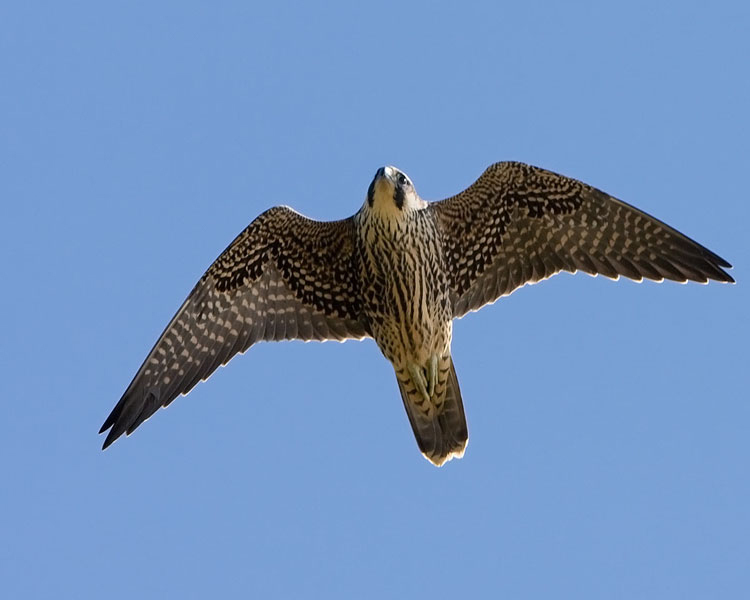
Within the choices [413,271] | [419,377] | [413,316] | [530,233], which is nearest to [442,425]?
[419,377]

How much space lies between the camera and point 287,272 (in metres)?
9.72

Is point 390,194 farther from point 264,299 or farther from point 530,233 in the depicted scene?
point 264,299

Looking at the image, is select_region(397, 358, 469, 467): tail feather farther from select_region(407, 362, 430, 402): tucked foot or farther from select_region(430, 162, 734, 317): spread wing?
select_region(430, 162, 734, 317): spread wing

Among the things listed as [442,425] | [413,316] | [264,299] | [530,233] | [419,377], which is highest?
[530,233]

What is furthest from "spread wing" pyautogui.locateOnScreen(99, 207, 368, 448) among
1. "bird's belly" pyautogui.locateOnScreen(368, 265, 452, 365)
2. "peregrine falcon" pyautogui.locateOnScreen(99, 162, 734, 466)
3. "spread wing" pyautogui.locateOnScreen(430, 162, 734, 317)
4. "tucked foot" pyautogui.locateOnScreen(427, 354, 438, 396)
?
"spread wing" pyautogui.locateOnScreen(430, 162, 734, 317)

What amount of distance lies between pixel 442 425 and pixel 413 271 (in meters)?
1.20

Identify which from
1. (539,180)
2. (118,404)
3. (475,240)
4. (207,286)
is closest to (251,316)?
(207,286)

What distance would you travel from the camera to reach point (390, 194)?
8.89m

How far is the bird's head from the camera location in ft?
29.1

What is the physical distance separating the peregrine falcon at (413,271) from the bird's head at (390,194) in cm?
2

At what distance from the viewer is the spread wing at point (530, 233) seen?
9352 millimetres

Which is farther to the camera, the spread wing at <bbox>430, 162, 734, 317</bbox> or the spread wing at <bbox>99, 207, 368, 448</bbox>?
the spread wing at <bbox>99, 207, 368, 448</bbox>

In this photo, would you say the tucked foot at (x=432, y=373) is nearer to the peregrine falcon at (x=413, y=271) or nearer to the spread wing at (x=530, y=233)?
the peregrine falcon at (x=413, y=271)

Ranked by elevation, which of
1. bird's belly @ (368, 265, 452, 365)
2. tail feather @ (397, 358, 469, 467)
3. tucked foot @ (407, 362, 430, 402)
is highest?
bird's belly @ (368, 265, 452, 365)
